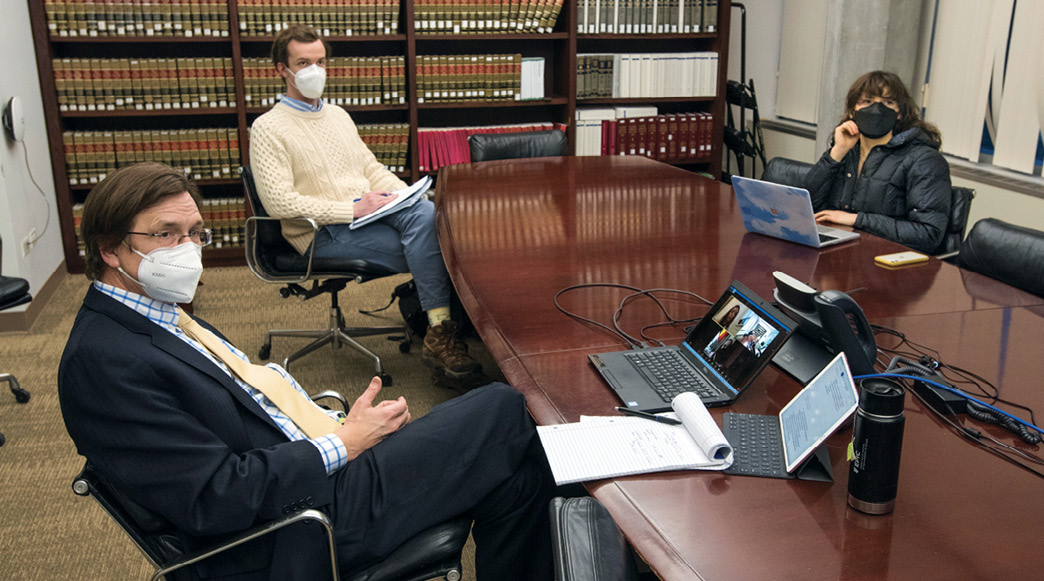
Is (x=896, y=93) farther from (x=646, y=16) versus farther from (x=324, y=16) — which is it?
(x=324, y=16)

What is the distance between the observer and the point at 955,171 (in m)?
4.49

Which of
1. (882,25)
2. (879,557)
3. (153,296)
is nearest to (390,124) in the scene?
(882,25)

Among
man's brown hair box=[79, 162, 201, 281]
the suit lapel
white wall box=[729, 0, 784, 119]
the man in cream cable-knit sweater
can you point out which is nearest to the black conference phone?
the suit lapel

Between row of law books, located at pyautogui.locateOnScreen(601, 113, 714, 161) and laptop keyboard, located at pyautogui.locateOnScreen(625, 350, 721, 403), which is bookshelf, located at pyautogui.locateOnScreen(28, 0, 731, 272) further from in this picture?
laptop keyboard, located at pyautogui.locateOnScreen(625, 350, 721, 403)

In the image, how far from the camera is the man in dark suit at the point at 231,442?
1.44 m

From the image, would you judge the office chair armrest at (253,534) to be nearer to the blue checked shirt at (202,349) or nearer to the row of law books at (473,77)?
the blue checked shirt at (202,349)

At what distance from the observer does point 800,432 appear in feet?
4.77

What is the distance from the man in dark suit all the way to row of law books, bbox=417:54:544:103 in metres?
3.62

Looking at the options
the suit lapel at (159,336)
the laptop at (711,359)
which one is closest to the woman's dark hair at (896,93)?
the laptop at (711,359)

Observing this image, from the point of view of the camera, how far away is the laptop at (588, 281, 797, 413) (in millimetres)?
1681

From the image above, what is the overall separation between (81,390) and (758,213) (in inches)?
85.5

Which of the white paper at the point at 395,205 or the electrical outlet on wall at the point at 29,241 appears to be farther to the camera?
the electrical outlet on wall at the point at 29,241

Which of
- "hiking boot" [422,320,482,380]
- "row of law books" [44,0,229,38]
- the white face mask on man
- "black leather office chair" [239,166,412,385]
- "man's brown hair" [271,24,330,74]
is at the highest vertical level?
"row of law books" [44,0,229,38]

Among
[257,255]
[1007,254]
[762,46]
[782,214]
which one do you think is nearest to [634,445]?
[782,214]
